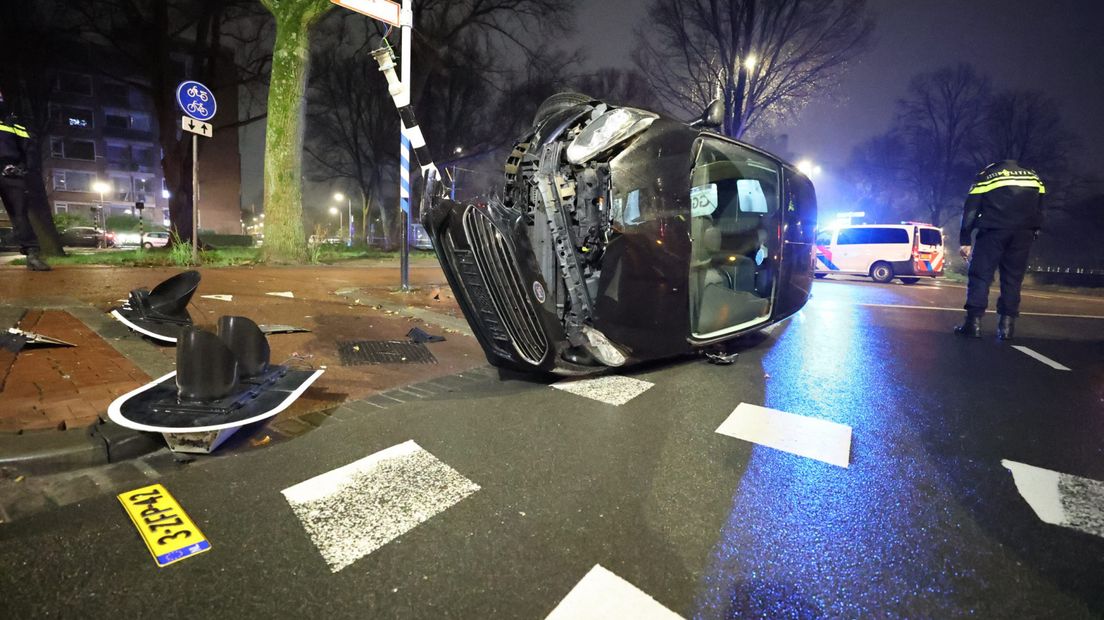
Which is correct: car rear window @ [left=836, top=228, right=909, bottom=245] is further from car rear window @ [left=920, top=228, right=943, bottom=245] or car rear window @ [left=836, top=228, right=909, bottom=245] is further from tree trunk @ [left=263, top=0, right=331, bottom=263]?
tree trunk @ [left=263, top=0, right=331, bottom=263]

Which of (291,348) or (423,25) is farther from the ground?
(423,25)

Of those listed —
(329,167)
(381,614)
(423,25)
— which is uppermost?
(423,25)

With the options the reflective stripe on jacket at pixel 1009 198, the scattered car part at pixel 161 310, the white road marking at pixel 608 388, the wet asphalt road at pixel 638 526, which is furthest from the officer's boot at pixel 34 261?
the reflective stripe on jacket at pixel 1009 198

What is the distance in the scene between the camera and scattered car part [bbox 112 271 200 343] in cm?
394

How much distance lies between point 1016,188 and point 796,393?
4.43 metres

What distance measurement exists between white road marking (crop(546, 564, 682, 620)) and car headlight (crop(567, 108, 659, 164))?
2.38m

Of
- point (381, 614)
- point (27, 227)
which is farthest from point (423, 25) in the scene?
point (381, 614)

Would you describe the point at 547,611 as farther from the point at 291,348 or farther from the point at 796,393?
the point at 291,348

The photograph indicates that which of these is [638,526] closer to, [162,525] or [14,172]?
[162,525]

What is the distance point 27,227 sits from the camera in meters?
6.89

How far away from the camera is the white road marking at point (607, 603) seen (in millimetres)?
1400

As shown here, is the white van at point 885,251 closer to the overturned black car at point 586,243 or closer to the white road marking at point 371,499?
the overturned black car at point 586,243

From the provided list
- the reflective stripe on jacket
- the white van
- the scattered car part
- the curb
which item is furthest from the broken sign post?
the white van

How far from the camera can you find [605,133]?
3.06 meters
